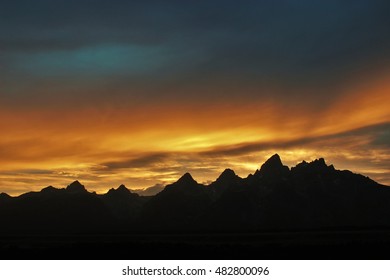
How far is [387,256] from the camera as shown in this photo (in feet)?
263

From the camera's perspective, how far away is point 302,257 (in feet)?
283
